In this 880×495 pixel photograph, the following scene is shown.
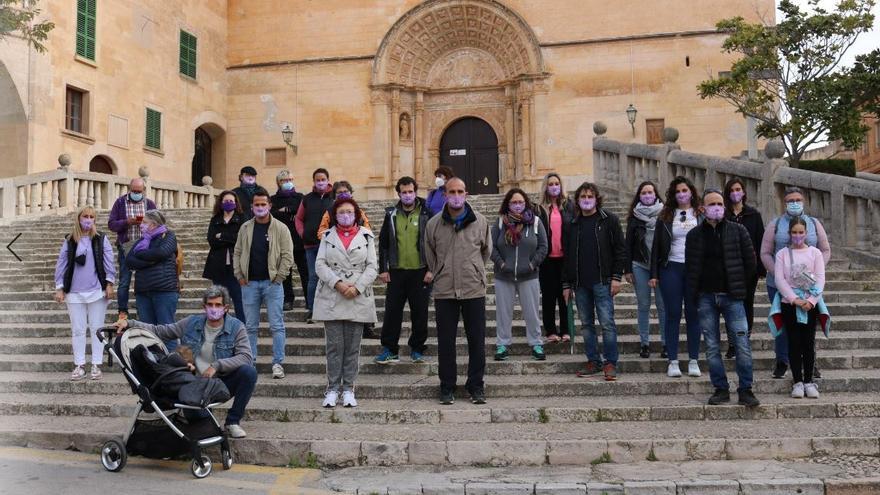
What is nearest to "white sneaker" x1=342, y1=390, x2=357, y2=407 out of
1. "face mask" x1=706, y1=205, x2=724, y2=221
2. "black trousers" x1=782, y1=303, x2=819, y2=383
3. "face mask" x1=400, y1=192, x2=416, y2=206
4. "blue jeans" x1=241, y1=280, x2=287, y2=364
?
"blue jeans" x1=241, y1=280, x2=287, y2=364

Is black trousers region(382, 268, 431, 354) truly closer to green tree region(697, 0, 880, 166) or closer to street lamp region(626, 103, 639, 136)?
green tree region(697, 0, 880, 166)

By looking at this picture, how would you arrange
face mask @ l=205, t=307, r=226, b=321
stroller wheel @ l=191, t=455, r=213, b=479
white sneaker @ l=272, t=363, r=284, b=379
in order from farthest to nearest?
white sneaker @ l=272, t=363, r=284, b=379 → face mask @ l=205, t=307, r=226, b=321 → stroller wheel @ l=191, t=455, r=213, b=479

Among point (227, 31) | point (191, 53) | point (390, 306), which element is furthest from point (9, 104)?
point (390, 306)

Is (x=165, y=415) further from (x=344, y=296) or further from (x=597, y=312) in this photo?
(x=597, y=312)

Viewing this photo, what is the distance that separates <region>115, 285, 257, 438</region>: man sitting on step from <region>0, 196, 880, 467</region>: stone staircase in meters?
0.38

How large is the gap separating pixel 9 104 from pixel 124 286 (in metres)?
13.5

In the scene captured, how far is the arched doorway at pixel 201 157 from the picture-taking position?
2683 cm

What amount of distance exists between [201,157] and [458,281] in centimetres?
2189

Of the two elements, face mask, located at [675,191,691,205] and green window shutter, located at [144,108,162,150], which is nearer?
face mask, located at [675,191,691,205]

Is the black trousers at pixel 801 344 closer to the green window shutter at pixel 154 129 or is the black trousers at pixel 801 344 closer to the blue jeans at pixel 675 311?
the blue jeans at pixel 675 311

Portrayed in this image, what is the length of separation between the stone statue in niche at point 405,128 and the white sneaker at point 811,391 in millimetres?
20153

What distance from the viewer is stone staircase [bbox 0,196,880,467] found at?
598 centimetres

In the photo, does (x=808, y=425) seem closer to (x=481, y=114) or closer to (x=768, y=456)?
(x=768, y=456)

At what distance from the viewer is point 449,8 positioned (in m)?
25.4
